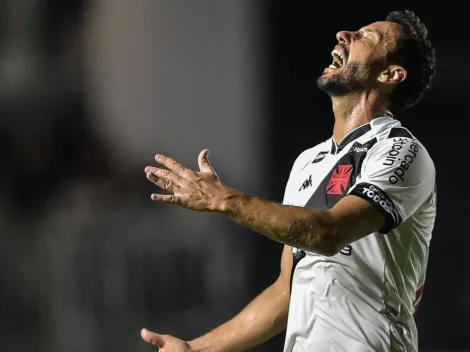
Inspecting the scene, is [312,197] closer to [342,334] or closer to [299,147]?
[342,334]

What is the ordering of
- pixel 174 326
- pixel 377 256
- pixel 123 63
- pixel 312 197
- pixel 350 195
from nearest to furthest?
pixel 350 195 < pixel 377 256 < pixel 312 197 < pixel 174 326 < pixel 123 63

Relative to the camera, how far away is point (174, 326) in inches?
139

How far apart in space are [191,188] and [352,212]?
33 cm

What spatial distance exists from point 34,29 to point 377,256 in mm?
2461

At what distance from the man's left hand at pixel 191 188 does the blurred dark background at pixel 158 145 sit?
1.82 m

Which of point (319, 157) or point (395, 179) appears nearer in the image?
point (395, 179)

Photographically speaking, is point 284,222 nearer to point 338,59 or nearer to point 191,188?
point 191,188

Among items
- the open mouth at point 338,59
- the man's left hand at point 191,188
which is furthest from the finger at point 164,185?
the open mouth at point 338,59

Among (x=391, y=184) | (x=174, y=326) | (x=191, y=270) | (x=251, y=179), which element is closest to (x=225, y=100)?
(x=251, y=179)

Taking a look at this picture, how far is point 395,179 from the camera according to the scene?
1.84m

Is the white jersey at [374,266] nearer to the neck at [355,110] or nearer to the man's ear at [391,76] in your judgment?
the neck at [355,110]

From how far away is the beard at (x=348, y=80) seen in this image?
2188 mm

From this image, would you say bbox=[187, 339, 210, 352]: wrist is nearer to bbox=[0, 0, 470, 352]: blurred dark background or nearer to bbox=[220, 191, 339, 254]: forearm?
bbox=[220, 191, 339, 254]: forearm

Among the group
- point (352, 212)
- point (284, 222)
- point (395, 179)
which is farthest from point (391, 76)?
point (284, 222)
